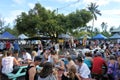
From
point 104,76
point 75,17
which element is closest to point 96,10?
point 75,17

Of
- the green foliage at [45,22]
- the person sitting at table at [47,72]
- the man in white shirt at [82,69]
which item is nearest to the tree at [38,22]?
the green foliage at [45,22]

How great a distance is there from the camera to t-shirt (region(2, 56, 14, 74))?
10070 millimetres

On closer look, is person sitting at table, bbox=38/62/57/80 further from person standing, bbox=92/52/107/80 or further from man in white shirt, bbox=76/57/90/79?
person standing, bbox=92/52/107/80

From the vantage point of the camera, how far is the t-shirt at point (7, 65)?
33.0 feet

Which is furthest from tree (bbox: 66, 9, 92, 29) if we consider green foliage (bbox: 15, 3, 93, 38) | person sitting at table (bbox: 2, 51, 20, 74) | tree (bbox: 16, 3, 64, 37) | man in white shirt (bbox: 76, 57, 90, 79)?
man in white shirt (bbox: 76, 57, 90, 79)

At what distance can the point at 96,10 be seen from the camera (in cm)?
10338

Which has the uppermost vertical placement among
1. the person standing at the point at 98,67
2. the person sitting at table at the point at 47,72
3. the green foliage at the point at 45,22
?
the green foliage at the point at 45,22

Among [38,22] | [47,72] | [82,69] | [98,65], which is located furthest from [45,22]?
[47,72]

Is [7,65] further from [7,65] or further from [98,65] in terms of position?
[98,65]

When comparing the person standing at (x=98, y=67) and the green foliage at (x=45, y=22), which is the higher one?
the green foliage at (x=45, y=22)

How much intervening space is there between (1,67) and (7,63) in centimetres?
47

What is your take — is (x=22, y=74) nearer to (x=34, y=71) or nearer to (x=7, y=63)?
(x=7, y=63)

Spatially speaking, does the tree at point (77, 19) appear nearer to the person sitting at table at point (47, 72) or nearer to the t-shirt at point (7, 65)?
the t-shirt at point (7, 65)

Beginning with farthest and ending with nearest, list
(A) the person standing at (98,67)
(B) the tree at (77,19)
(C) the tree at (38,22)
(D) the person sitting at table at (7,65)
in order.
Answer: (B) the tree at (77,19) < (C) the tree at (38,22) < (A) the person standing at (98,67) < (D) the person sitting at table at (7,65)
